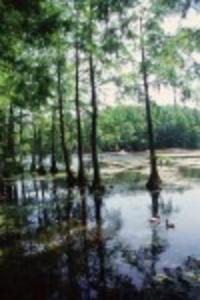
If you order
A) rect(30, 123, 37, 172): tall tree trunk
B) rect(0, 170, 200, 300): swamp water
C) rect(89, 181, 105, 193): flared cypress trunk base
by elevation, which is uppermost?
rect(30, 123, 37, 172): tall tree trunk

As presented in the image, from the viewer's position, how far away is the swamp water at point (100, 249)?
875cm

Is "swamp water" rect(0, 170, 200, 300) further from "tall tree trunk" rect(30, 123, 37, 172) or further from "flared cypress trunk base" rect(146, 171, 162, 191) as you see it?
"tall tree trunk" rect(30, 123, 37, 172)

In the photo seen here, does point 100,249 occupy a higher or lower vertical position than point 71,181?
lower

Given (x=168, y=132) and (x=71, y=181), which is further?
(x=168, y=132)

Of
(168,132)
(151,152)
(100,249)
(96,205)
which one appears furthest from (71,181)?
(168,132)

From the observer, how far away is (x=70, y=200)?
21125 mm

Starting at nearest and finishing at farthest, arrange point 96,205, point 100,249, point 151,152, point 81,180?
point 100,249, point 96,205, point 151,152, point 81,180

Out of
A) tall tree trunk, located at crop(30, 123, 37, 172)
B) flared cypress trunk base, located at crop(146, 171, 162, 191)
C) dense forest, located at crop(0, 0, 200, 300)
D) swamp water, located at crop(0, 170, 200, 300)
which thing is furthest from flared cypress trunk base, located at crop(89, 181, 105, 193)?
tall tree trunk, located at crop(30, 123, 37, 172)

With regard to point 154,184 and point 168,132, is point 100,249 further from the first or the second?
point 168,132

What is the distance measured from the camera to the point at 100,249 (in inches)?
459

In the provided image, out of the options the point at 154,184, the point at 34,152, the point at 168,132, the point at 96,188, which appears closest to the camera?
the point at 96,188

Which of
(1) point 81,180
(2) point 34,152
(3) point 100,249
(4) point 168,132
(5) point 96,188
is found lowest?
(3) point 100,249

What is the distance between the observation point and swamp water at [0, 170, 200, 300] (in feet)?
28.7

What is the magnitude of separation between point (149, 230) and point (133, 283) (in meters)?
5.02
